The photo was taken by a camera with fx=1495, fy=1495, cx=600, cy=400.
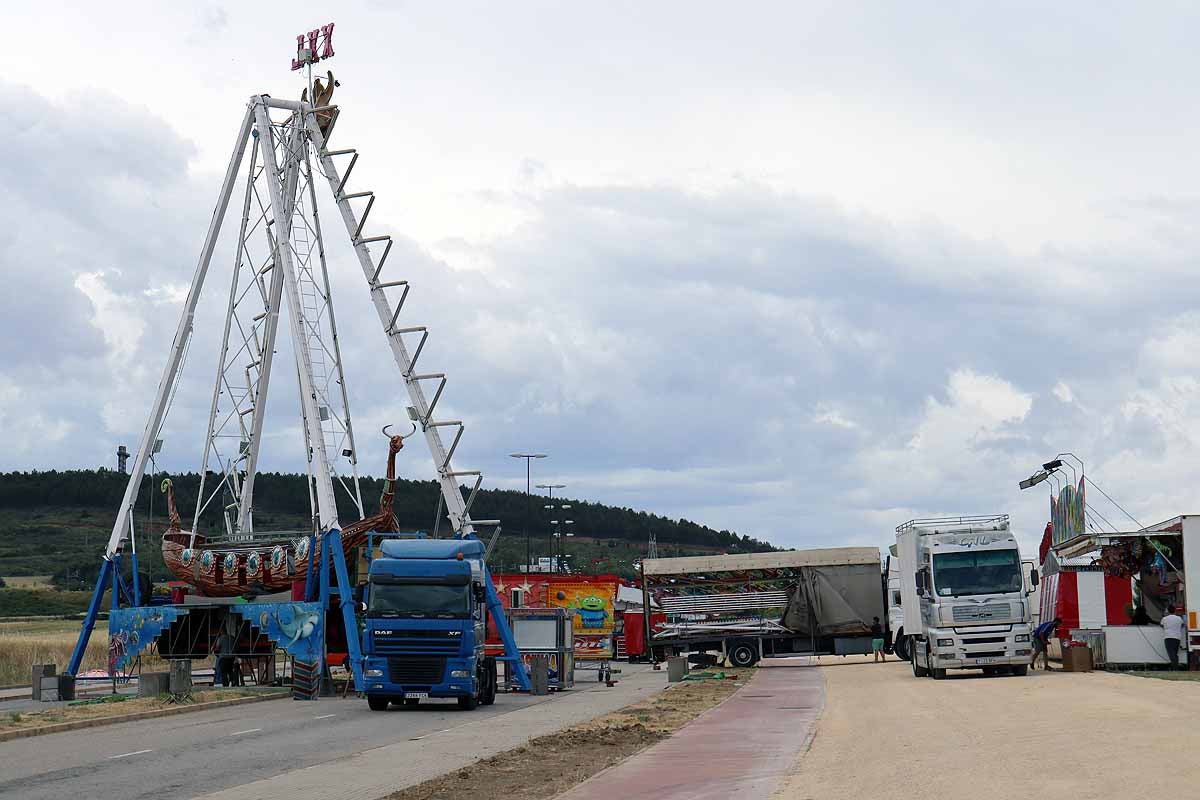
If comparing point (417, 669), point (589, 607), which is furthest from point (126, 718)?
point (589, 607)

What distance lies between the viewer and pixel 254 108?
4881 cm

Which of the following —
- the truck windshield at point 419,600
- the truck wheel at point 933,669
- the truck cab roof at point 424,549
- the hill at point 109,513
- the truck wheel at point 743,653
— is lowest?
the truck wheel at point 743,653

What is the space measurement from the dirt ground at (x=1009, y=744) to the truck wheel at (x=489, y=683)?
329 inches

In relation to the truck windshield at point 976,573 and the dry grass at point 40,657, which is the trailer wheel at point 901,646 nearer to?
the truck windshield at point 976,573

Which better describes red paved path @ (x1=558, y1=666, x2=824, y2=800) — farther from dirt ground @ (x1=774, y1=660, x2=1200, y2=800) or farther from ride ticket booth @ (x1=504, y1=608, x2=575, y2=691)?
ride ticket booth @ (x1=504, y1=608, x2=575, y2=691)

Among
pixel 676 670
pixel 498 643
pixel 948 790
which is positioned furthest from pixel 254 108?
pixel 948 790

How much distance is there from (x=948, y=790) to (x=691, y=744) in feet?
25.7

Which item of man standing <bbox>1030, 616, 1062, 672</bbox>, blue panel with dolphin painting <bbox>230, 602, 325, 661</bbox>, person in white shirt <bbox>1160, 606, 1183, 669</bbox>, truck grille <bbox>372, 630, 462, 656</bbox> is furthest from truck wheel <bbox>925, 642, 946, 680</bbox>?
blue panel with dolphin painting <bbox>230, 602, 325, 661</bbox>

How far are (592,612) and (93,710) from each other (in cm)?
3464

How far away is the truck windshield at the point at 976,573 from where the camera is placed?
37312mm

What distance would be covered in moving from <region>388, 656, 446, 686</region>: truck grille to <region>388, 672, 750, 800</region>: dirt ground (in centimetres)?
429

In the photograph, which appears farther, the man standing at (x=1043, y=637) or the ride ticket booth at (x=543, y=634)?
the man standing at (x=1043, y=637)

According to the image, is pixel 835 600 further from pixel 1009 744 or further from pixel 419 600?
pixel 1009 744

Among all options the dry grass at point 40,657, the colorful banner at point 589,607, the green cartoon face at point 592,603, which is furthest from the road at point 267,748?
the green cartoon face at point 592,603
